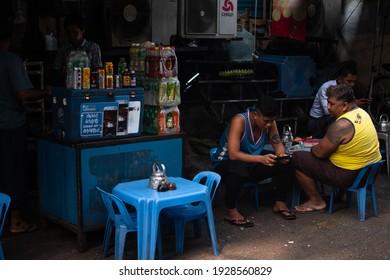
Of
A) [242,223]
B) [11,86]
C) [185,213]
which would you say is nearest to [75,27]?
[11,86]

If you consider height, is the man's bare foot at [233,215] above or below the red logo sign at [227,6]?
below

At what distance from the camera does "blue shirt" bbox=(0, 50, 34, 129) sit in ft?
18.9

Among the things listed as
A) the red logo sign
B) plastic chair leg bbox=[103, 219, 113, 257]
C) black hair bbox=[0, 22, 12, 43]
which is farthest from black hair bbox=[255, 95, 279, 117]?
the red logo sign

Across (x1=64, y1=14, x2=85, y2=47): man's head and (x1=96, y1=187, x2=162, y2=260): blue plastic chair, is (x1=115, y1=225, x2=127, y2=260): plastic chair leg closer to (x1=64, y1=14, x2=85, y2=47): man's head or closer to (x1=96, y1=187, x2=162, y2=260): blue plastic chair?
(x1=96, y1=187, x2=162, y2=260): blue plastic chair

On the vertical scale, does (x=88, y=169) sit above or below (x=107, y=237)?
above

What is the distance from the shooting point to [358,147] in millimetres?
6461

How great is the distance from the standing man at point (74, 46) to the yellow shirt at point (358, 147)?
2.58 meters

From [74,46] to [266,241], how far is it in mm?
2749

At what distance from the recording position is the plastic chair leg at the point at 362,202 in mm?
6680

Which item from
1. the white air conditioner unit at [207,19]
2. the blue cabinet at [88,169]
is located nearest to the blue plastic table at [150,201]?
the blue cabinet at [88,169]

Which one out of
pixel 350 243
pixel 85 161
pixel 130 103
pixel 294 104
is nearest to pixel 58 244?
pixel 85 161

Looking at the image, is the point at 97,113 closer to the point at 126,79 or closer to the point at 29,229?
the point at 126,79

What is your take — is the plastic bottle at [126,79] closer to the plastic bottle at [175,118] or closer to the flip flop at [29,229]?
the plastic bottle at [175,118]

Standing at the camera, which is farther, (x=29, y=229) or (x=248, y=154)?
(x=248, y=154)
